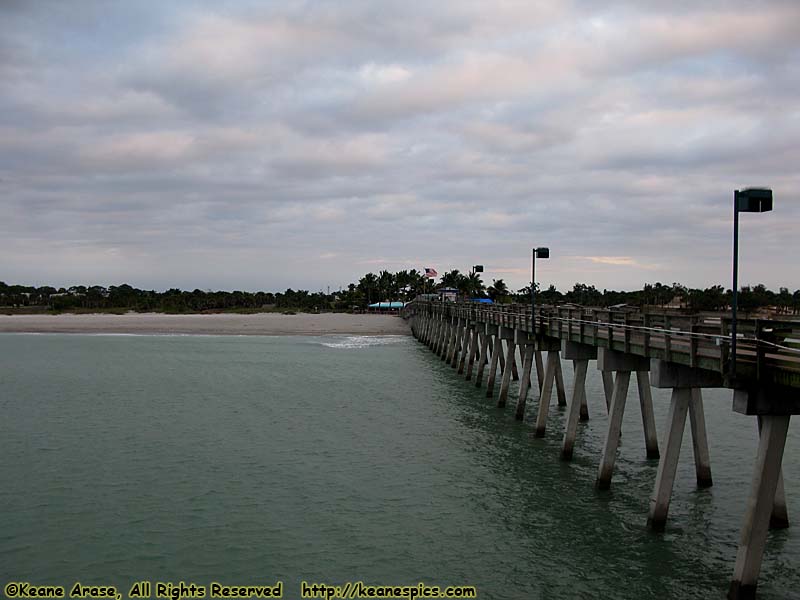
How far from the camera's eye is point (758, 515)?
1173 centimetres

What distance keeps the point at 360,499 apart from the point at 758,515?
10182mm

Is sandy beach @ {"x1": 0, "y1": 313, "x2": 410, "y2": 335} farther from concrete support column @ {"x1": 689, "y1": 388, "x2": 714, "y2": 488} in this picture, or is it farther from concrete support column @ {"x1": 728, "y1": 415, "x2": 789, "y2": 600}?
concrete support column @ {"x1": 728, "y1": 415, "x2": 789, "y2": 600}

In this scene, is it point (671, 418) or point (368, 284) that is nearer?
point (671, 418)

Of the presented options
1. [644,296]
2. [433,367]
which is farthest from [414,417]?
[644,296]

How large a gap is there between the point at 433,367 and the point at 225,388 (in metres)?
16.4

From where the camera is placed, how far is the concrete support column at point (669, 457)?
15.1 meters

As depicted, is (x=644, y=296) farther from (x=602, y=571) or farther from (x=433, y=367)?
(x=602, y=571)

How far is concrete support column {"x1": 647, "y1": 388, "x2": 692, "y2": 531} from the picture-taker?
1509cm

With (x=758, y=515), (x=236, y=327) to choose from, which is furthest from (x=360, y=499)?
(x=236, y=327)

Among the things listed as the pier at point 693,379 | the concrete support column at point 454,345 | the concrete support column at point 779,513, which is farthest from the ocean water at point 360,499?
the concrete support column at point 454,345

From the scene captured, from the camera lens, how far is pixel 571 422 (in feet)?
72.4

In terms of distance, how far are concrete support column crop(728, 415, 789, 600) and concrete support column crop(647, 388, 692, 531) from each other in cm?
275

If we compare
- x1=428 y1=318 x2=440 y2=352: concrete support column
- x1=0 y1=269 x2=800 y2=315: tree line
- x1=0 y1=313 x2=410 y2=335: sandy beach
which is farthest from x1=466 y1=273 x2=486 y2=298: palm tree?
x1=428 y1=318 x2=440 y2=352: concrete support column

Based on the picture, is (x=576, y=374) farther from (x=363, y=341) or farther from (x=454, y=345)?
(x=363, y=341)
